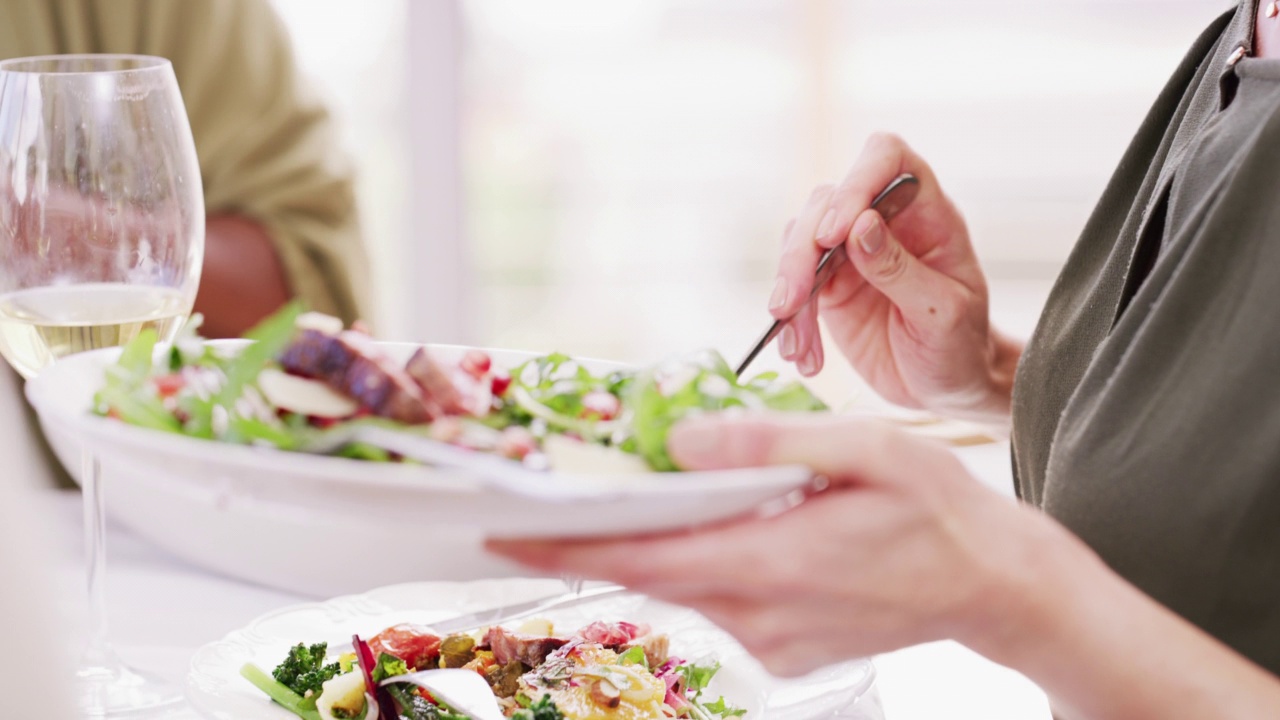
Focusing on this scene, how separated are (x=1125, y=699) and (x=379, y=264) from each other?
2.97 metres

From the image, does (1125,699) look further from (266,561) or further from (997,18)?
(997,18)

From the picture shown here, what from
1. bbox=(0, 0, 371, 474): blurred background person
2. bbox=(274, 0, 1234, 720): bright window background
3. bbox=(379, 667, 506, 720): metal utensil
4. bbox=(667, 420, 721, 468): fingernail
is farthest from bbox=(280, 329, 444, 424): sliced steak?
bbox=(274, 0, 1234, 720): bright window background

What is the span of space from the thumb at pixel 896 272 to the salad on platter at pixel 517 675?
1.29 ft

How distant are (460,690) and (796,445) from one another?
312 millimetres

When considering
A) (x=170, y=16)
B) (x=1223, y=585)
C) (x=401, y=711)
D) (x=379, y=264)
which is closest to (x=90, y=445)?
(x=401, y=711)

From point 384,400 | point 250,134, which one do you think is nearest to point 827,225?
point 384,400

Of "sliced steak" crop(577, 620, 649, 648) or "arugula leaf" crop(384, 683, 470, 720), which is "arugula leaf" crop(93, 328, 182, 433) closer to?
"arugula leaf" crop(384, 683, 470, 720)

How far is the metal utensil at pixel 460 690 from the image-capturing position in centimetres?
71

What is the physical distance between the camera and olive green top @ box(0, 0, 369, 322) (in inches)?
70.7

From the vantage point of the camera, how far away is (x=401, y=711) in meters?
0.75

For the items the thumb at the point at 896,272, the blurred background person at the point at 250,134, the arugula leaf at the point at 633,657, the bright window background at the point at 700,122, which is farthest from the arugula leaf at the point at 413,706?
the bright window background at the point at 700,122

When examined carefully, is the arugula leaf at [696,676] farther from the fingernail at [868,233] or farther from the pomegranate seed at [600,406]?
the fingernail at [868,233]

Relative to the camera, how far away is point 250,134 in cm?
188

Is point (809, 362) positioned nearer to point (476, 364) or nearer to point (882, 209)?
point (882, 209)
